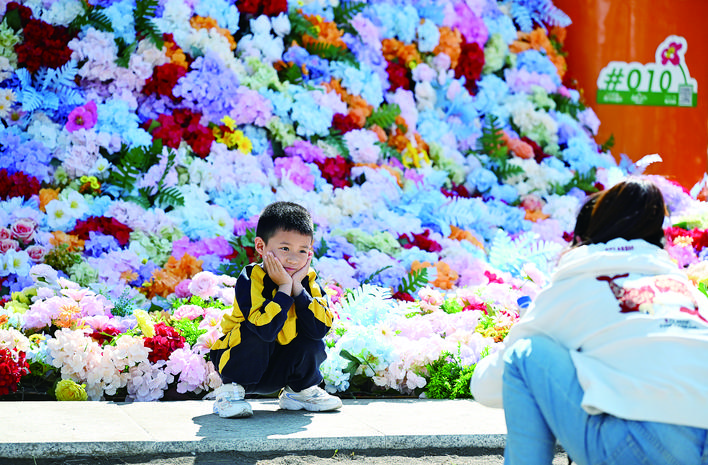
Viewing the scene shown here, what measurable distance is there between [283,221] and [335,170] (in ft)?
8.62

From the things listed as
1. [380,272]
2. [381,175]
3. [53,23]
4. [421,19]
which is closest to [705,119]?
[421,19]

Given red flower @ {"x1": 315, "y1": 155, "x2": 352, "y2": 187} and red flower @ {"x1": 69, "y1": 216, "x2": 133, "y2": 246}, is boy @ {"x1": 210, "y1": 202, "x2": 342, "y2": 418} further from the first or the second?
red flower @ {"x1": 315, "y1": 155, "x2": 352, "y2": 187}

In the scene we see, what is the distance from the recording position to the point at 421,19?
21.6ft

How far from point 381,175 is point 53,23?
7.55ft

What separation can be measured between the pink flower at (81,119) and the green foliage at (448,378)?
9.01 ft

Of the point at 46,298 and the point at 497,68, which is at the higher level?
the point at 497,68

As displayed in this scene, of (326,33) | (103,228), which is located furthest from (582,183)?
(103,228)

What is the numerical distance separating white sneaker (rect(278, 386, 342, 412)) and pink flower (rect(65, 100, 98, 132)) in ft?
8.80

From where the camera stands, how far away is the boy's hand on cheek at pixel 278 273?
2.75 metres

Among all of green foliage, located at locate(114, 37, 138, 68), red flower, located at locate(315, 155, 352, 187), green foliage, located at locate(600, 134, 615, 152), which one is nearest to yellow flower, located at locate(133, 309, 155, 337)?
red flower, located at locate(315, 155, 352, 187)

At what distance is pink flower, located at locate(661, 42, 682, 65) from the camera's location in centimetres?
730

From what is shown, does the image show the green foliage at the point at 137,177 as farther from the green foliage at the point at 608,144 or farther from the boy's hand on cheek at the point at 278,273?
the green foliage at the point at 608,144

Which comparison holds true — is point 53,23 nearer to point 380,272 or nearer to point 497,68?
point 380,272

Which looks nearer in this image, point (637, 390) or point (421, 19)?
point (637, 390)
